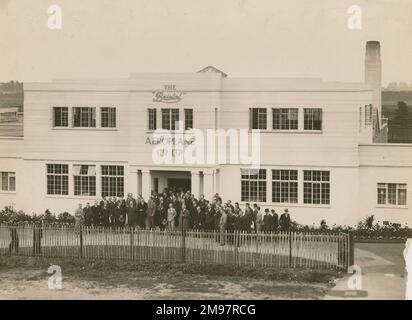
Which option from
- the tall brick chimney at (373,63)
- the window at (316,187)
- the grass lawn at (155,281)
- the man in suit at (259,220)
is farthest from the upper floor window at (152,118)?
the tall brick chimney at (373,63)

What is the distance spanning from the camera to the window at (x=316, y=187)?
26.2 m

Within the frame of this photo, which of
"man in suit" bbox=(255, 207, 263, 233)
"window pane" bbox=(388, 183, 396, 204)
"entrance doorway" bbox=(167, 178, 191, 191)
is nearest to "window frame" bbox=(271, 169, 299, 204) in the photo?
"man in suit" bbox=(255, 207, 263, 233)

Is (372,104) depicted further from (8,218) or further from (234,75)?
(8,218)

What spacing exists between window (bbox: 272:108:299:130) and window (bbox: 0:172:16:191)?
963cm

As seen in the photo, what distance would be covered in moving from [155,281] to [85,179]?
7388mm

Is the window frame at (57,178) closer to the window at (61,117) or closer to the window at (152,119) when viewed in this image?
the window at (61,117)

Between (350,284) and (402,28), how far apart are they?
729 cm

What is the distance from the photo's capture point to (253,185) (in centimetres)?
2683

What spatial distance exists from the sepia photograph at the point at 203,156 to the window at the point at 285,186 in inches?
2.0

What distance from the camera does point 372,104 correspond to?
90.6 ft

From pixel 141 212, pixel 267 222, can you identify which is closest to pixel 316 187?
pixel 267 222

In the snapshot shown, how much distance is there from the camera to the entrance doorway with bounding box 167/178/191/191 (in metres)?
27.0

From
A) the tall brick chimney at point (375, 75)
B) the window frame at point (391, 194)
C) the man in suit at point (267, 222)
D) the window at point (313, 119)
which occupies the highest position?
the tall brick chimney at point (375, 75)

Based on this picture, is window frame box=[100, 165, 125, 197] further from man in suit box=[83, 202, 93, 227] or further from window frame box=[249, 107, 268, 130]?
window frame box=[249, 107, 268, 130]
